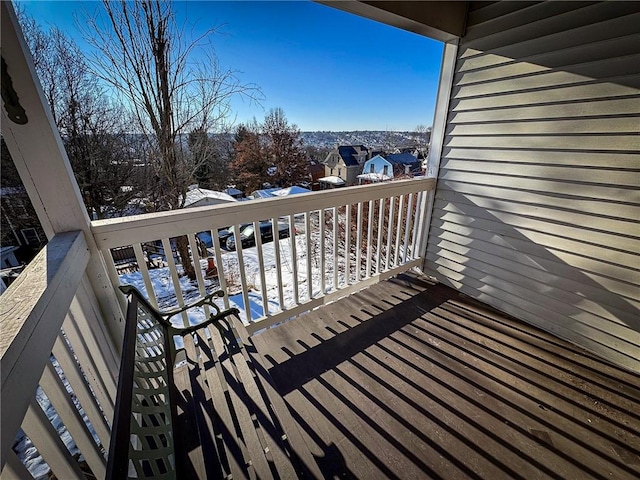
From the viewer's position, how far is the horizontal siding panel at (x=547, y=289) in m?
1.63

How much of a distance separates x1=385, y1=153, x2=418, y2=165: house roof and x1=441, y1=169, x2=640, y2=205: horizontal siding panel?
8.59 ft

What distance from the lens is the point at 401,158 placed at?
5379 mm

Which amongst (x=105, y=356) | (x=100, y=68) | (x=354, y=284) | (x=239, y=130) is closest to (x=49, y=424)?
(x=105, y=356)

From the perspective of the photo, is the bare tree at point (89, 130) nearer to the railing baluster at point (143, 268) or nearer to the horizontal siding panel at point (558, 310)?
the railing baluster at point (143, 268)

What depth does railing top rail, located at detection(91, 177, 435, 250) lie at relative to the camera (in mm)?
1198

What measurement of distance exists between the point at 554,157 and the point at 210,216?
7.18 ft

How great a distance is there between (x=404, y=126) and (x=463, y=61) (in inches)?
136

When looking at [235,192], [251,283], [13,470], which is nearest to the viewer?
[13,470]

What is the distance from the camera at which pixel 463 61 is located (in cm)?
206

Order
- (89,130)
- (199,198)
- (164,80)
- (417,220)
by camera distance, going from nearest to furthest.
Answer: (89,130) → (417,220) → (164,80) → (199,198)

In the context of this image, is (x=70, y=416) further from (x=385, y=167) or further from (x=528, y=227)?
(x=385, y=167)

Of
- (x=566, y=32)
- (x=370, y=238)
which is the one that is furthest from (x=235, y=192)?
(x=566, y=32)

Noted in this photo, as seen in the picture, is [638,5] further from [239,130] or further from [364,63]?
[364,63]

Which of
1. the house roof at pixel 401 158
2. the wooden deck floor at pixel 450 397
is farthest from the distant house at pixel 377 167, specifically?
the wooden deck floor at pixel 450 397
